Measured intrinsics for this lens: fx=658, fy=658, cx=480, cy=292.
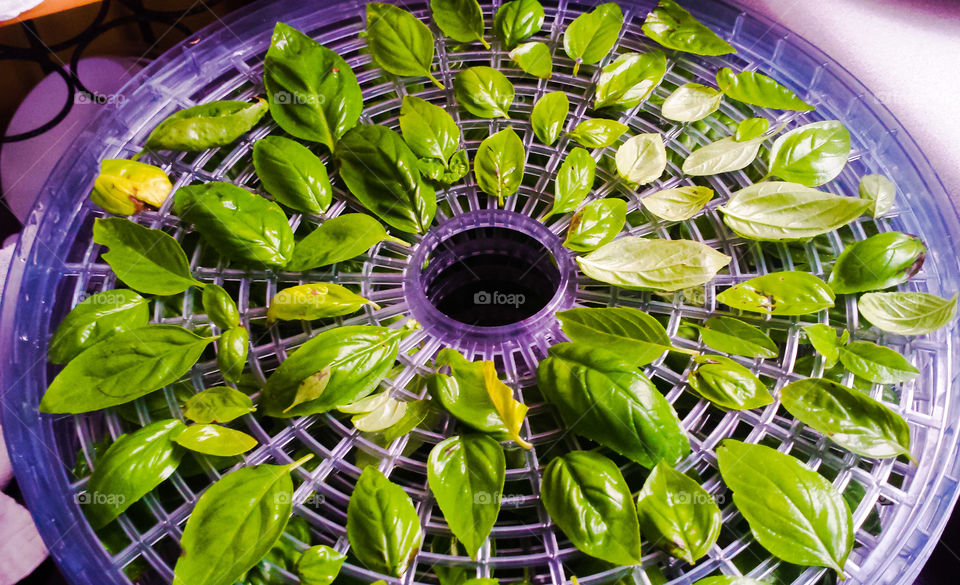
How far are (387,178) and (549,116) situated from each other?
130 millimetres

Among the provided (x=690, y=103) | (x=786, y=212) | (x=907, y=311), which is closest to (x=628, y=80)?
(x=690, y=103)

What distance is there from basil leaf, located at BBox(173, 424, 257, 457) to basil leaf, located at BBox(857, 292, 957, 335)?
42cm

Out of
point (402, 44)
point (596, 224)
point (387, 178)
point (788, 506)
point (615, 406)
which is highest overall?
point (402, 44)

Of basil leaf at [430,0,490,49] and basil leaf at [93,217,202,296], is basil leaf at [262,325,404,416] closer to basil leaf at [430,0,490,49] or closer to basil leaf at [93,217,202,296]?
basil leaf at [93,217,202,296]

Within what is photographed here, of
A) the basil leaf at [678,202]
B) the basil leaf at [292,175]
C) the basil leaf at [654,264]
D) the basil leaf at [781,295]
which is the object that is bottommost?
the basil leaf at [781,295]

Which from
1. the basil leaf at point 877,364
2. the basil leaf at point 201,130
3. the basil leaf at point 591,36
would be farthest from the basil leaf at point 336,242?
the basil leaf at point 877,364

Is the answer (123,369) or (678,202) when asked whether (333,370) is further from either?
(678,202)

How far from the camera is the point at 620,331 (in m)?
0.42

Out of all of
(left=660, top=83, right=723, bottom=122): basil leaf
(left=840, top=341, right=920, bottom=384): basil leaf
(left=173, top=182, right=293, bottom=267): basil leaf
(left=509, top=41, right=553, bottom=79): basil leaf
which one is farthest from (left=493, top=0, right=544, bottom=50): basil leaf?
(left=840, top=341, right=920, bottom=384): basil leaf

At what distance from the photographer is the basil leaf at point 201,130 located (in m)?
0.49

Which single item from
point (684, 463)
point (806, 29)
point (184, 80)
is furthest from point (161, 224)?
point (806, 29)

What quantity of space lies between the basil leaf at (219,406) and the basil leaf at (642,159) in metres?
0.30

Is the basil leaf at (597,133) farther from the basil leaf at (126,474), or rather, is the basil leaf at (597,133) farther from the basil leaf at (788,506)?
the basil leaf at (126,474)

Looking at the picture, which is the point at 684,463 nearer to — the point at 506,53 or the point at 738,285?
the point at 738,285
